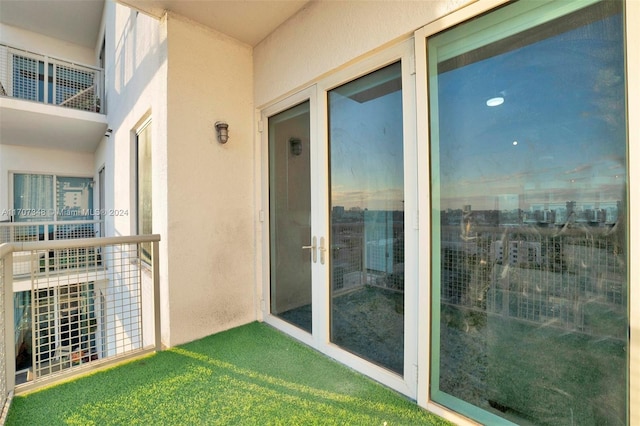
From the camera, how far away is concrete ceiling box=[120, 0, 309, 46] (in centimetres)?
246

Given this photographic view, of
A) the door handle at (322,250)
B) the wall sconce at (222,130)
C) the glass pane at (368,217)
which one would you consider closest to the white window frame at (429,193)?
the glass pane at (368,217)

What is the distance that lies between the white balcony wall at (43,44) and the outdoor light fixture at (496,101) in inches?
312

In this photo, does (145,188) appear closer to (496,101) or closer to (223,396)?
(223,396)

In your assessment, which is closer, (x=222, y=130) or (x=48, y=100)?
→ (x=222, y=130)

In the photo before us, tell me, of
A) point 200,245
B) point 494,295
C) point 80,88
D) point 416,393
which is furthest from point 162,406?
point 80,88

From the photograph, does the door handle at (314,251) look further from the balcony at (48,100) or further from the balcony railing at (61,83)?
the balcony railing at (61,83)

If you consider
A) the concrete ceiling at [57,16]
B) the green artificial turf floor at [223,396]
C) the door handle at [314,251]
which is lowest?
the green artificial turf floor at [223,396]

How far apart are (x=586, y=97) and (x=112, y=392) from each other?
10.7ft

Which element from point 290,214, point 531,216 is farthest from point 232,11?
point 531,216

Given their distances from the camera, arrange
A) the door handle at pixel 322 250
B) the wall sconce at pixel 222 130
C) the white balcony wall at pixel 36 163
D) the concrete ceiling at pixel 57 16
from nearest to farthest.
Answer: the door handle at pixel 322 250 → the wall sconce at pixel 222 130 → the concrete ceiling at pixel 57 16 → the white balcony wall at pixel 36 163

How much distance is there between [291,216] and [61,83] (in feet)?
19.9

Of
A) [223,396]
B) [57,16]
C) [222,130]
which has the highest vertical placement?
[57,16]

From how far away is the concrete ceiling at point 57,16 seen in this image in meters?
5.94

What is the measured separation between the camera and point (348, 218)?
7.53 feet
